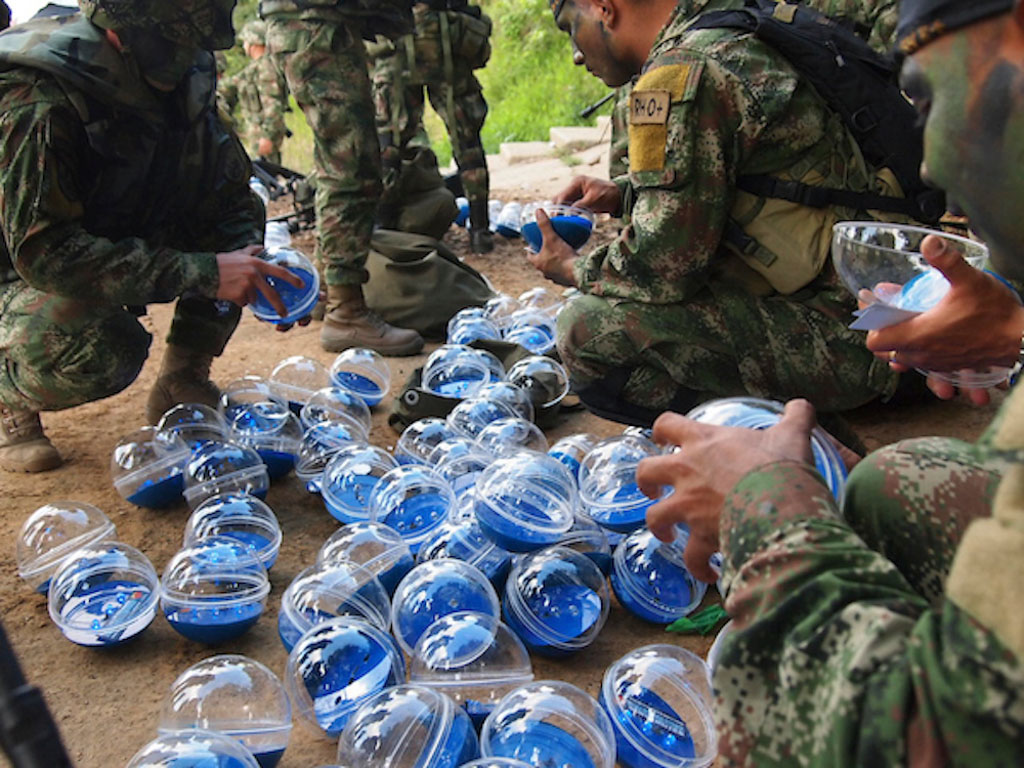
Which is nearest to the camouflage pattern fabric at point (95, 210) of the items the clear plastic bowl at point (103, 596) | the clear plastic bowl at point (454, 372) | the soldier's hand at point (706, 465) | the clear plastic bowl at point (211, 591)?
the clear plastic bowl at point (454, 372)

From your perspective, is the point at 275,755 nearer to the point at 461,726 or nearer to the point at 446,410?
the point at 461,726

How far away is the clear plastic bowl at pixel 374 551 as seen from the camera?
8.85ft

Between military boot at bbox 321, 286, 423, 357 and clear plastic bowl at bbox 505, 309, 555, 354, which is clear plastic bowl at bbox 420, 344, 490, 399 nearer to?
clear plastic bowl at bbox 505, 309, 555, 354

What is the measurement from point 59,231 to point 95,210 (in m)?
0.35

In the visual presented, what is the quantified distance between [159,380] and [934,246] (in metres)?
3.39

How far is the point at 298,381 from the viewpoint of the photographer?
169 inches

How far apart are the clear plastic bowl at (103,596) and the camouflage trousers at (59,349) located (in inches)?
45.4

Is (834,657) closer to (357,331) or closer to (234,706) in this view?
(234,706)

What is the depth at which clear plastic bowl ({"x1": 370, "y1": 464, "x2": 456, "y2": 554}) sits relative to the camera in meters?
2.99

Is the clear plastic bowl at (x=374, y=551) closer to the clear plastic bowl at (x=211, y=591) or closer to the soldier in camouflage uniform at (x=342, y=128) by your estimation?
the clear plastic bowl at (x=211, y=591)

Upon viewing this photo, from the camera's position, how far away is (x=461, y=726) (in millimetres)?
2061

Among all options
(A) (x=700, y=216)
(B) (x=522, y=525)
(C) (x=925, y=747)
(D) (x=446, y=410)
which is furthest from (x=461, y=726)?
(D) (x=446, y=410)

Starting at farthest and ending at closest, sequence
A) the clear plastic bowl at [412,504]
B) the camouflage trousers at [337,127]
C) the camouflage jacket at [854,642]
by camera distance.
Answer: the camouflage trousers at [337,127] → the clear plastic bowl at [412,504] → the camouflage jacket at [854,642]

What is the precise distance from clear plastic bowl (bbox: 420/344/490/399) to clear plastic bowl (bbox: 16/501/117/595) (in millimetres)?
1757
